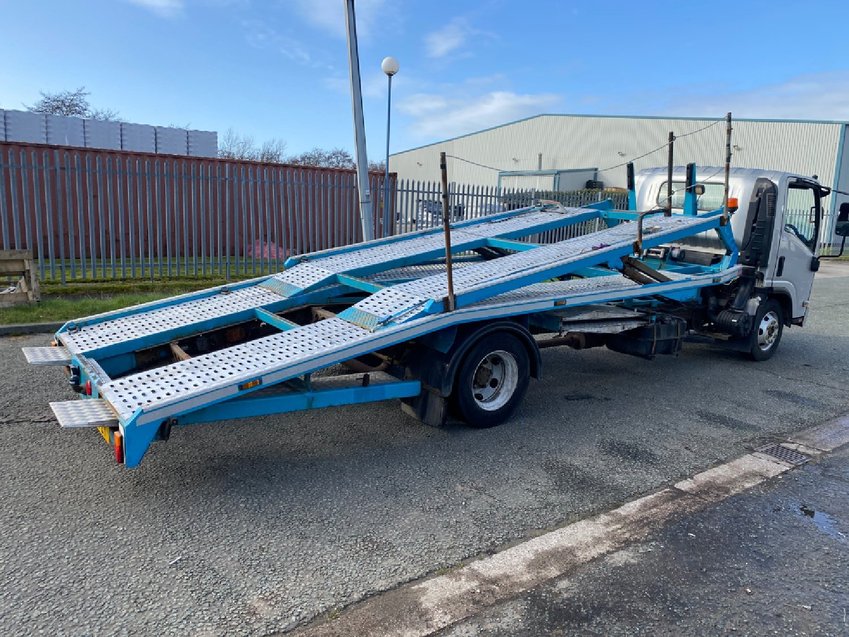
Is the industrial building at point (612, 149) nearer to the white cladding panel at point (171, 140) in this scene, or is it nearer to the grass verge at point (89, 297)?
the white cladding panel at point (171, 140)

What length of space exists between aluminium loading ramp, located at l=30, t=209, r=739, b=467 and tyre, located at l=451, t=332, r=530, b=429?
29 centimetres

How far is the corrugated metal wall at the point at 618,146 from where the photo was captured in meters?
32.7

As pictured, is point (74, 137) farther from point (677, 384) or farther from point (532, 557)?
point (532, 557)

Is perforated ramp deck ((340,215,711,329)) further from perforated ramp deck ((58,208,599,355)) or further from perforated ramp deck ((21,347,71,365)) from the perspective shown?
perforated ramp deck ((21,347,71,365))

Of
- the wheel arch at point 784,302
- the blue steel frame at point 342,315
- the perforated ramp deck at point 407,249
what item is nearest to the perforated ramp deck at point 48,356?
the blue steel frame at point 342,315

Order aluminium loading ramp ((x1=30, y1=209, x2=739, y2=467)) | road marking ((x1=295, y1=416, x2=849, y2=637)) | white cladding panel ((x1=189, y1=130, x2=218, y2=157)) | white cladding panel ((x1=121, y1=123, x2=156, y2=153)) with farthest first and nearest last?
white cladding panel ((x1=189, y1=130, x2=218, y2=157)) → white cladding panel ((x1=121, y1=123, x2=156, y2=153)) → aluminium loading ramp ((x1=30, y1=209, x2=739, y2=467)) → road marking ((x1=295, y1=416, x2=849, y2=637))

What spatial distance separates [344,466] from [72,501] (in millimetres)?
1719

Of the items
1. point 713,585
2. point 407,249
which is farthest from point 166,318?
point 713,585

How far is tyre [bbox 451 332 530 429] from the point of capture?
17.3ft

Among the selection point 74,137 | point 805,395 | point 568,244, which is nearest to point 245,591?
point 568,244

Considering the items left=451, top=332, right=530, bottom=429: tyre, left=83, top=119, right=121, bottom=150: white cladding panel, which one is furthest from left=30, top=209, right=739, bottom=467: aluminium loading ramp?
left=83, top=119, right=121, bottom=150: white cladding panel

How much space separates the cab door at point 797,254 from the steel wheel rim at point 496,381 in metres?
4.38

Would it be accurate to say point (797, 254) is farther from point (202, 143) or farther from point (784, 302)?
point (202, 143)

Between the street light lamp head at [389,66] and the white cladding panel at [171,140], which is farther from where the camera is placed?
the white cladding panel at [171,140]
